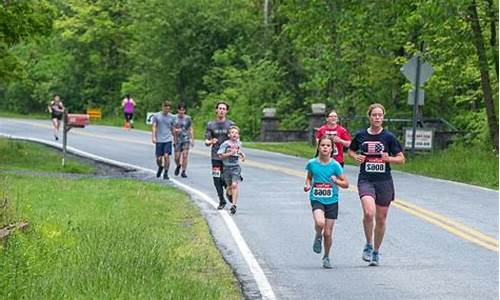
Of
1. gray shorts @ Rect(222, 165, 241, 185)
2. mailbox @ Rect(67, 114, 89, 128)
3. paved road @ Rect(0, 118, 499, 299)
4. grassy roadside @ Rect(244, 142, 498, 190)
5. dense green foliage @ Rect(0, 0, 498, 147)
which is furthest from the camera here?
dense green foliage @ Rect(0, 0, 498, 147)

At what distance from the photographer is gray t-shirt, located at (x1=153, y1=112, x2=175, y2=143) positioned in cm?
2400

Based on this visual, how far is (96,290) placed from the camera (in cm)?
902

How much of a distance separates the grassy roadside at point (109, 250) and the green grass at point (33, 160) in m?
6.77

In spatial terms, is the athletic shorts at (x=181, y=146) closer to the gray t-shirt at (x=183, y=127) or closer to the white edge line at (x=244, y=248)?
the gray t-shirt at (x=183, y=127)

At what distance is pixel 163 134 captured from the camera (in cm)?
2406

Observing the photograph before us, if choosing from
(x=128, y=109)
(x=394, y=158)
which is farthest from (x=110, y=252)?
(x=128, y=109)

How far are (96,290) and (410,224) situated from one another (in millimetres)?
7483

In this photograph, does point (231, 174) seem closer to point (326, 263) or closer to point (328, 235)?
point (328, 235)

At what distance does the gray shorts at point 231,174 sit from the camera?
674 inches

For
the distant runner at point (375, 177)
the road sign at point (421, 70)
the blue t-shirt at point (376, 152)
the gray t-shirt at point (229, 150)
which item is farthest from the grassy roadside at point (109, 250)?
the road sign at point (421, 70)

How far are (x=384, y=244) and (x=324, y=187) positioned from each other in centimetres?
192

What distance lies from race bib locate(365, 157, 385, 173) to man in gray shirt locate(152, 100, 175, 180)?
12157mm

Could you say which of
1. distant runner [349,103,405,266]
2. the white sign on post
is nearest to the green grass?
the white sign on post

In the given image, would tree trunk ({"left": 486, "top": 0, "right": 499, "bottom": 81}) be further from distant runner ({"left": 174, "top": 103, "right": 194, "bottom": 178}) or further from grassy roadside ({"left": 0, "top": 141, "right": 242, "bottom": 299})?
grassy roadside ({"left": 0, "top": 141, "right": 242, "bottom": 299})
